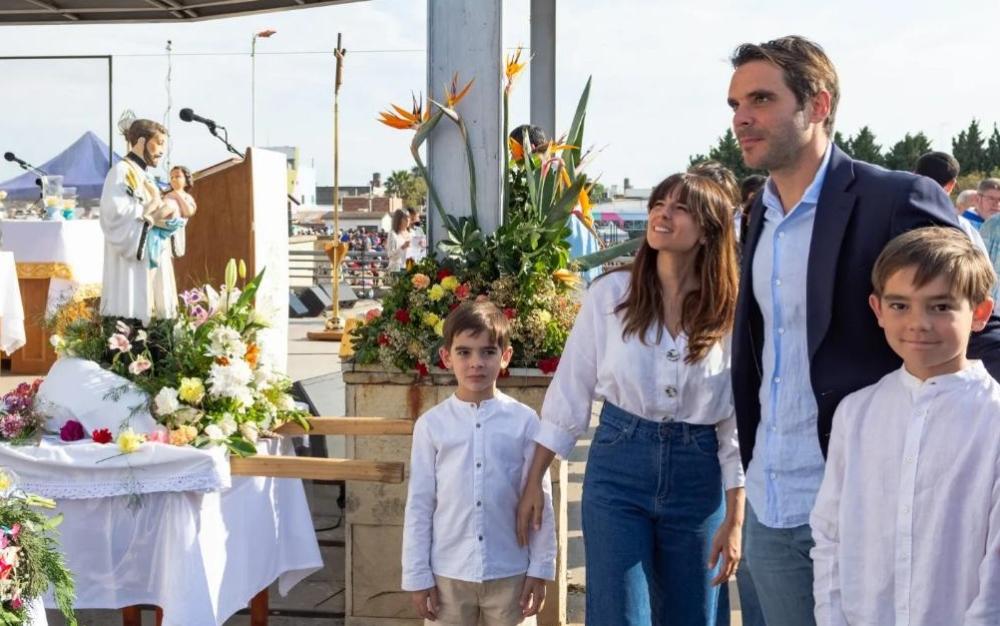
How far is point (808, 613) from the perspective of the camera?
2553 mm

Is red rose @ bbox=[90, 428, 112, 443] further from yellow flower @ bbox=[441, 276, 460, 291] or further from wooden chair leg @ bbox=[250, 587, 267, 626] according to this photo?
yellow flower @ bbox=[441, 276, 460, 291]

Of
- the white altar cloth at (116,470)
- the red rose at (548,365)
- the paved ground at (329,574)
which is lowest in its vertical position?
the paved ground at (329,574)

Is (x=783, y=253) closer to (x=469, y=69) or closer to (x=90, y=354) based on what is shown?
(x=469, y=69)

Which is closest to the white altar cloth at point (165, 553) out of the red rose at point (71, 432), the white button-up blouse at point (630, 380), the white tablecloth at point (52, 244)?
the red rose at point (71, 432)

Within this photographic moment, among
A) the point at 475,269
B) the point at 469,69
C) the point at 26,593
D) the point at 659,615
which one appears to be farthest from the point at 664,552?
the point at 469,69

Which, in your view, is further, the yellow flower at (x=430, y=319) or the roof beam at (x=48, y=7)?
the roof beam at (x=48, y=7)

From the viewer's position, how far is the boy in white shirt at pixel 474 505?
337cm

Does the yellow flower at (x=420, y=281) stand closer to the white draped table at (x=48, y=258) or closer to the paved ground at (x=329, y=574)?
the paved ground at (x=329, y=574)

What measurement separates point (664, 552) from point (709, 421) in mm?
352

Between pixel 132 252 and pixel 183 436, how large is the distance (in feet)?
4.63

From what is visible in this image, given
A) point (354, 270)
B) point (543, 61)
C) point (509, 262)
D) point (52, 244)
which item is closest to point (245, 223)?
point (509, 262)

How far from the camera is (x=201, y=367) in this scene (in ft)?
14.5

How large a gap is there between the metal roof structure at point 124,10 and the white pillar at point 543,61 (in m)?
2.52

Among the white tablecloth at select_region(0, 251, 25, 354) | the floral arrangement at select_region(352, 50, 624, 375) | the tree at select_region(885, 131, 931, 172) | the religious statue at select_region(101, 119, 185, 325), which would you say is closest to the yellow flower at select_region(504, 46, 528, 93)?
the floral arrangement at select_region(352, 50, 624, 375)
